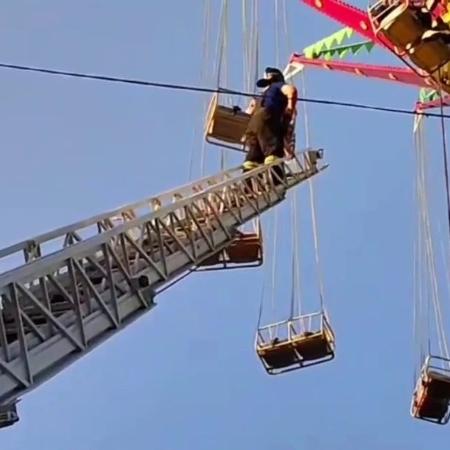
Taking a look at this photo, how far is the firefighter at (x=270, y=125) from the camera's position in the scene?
10.9 m

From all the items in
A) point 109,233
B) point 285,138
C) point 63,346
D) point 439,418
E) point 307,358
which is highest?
point 285,138

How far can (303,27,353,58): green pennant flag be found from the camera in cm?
1675

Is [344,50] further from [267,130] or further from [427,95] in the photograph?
[267,130]

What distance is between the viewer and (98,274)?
693cm

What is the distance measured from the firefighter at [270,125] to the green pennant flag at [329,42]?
586 cm

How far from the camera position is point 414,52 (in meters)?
9.43

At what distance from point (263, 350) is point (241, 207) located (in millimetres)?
2723

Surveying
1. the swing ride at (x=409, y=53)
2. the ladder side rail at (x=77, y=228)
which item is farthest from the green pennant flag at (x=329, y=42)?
the ladder side rail at (x=77, y=228)

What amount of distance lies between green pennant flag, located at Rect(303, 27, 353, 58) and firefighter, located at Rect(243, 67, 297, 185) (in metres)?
5.86

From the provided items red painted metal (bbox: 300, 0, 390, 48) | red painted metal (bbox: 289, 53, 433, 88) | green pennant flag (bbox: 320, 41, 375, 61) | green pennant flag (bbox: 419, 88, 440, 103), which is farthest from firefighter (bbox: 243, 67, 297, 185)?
green pennant flag (bbox: 320, 41, 375, 61)

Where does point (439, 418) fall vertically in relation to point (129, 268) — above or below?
below

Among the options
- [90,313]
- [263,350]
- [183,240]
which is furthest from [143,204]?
[263,350]

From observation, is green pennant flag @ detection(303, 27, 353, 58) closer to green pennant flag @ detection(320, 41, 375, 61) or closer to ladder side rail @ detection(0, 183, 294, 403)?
green pennant flag @ detection(320, 41, 375, 61)

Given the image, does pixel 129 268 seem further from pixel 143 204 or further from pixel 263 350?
pixel 263 350
